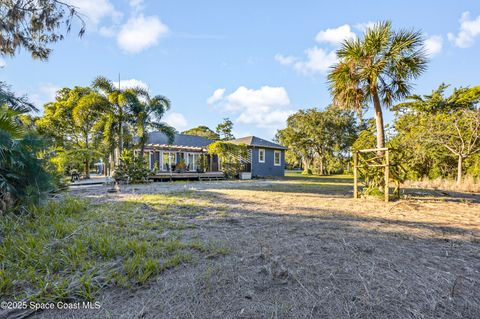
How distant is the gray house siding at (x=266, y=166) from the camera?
20.4 metres

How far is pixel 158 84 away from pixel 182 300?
54.0ft

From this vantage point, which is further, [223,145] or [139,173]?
[223,145]

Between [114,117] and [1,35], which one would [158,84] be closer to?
[114,117]

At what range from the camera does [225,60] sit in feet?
41.5

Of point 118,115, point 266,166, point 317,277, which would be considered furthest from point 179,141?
point 317,277

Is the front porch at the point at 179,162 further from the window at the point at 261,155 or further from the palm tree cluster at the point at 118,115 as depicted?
Result: the window at the point at 261,155

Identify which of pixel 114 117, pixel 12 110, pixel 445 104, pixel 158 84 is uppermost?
pixel 158 84

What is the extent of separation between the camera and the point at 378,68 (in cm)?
734

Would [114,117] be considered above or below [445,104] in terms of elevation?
below

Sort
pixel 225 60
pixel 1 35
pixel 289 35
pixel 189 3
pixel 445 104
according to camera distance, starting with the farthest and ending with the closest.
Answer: pixel 445 104
pixel 225 60
pixel 289 35
pixel 189 3
pixel 1 35

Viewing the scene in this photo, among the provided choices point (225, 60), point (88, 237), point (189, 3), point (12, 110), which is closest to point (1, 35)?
point (12, 110)

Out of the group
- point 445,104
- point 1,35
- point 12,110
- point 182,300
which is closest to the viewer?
point 182,300

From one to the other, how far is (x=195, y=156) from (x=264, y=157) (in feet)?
20.7

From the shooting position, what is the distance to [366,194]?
782 cm
